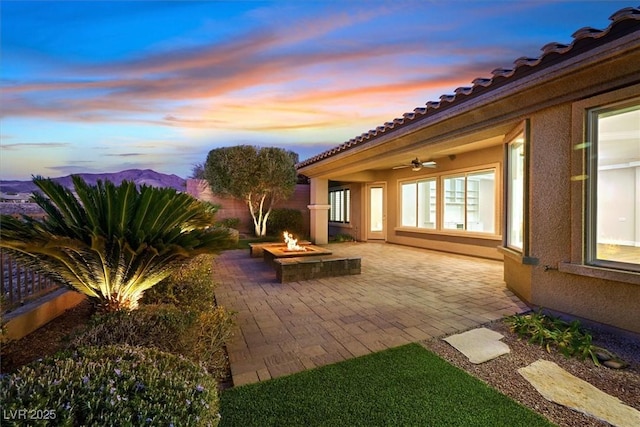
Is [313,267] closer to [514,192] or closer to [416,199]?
[514,192]

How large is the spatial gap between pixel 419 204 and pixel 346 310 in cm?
907

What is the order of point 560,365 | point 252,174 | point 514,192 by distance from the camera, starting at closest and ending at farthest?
point 560,365 → point 514,192 → point 252,174

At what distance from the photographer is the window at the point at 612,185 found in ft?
13.4

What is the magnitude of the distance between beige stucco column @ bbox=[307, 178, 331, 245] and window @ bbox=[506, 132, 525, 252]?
27.5 ft

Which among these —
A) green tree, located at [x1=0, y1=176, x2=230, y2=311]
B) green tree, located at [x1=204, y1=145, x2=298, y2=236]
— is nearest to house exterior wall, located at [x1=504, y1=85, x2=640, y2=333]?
green tree, located at [x1=0, y1=176, x2=230, y2=311]

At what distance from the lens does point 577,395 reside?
8.98ft

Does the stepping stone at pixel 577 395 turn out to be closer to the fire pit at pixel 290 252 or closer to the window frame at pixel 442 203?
the fire pit at pixel 290 252

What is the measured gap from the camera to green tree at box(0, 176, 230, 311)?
2.79m

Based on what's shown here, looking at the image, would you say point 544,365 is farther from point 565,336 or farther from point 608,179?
point 608,179

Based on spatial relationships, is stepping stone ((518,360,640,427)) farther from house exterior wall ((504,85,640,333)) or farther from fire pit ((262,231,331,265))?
fire pit ((262,231,331,265))

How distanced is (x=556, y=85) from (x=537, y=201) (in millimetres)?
1714

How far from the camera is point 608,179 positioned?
427 cm

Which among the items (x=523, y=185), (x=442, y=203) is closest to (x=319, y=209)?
(x=442, y=203)

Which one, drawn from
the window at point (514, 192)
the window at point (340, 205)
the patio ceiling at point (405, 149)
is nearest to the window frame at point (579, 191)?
the patio ceiling at point (405, 149)
